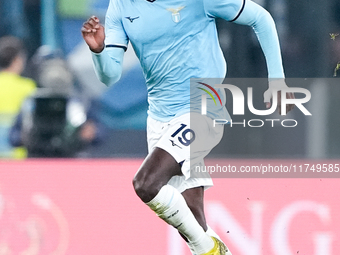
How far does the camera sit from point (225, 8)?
337 cm

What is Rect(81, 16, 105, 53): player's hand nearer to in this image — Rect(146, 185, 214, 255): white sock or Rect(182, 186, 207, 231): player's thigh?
Rect(146, 185, 214, 255): white sock

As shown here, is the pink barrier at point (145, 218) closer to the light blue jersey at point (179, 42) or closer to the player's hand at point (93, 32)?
the light blue jersey at point (179, 42)

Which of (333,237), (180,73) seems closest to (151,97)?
(180,73)

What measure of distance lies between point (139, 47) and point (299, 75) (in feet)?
6.85

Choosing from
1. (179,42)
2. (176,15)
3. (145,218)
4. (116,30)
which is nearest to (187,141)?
(179,42)

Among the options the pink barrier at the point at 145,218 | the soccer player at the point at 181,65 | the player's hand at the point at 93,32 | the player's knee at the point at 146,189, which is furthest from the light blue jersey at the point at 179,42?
the pink barrier at the point at 145,218

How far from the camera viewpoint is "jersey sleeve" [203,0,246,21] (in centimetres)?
335

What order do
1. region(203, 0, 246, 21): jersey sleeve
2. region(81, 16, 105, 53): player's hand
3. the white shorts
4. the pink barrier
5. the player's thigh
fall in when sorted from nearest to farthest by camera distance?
region(81, 16, 105, 53): player's hand → the white shorts → region(203, 0, 246, 21): jersey sleeve → the player's thigh → the pink barrier

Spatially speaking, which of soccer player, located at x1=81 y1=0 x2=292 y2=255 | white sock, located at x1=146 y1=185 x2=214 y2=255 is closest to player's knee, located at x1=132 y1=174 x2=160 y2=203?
white sock, located at x1=146 y1=185 x2=214 y2=255

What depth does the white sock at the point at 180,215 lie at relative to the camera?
312 cm

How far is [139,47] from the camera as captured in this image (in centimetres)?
347

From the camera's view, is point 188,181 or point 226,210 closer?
point 188,181

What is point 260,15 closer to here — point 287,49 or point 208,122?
point 208,122

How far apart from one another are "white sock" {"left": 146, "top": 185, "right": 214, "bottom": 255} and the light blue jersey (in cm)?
50
